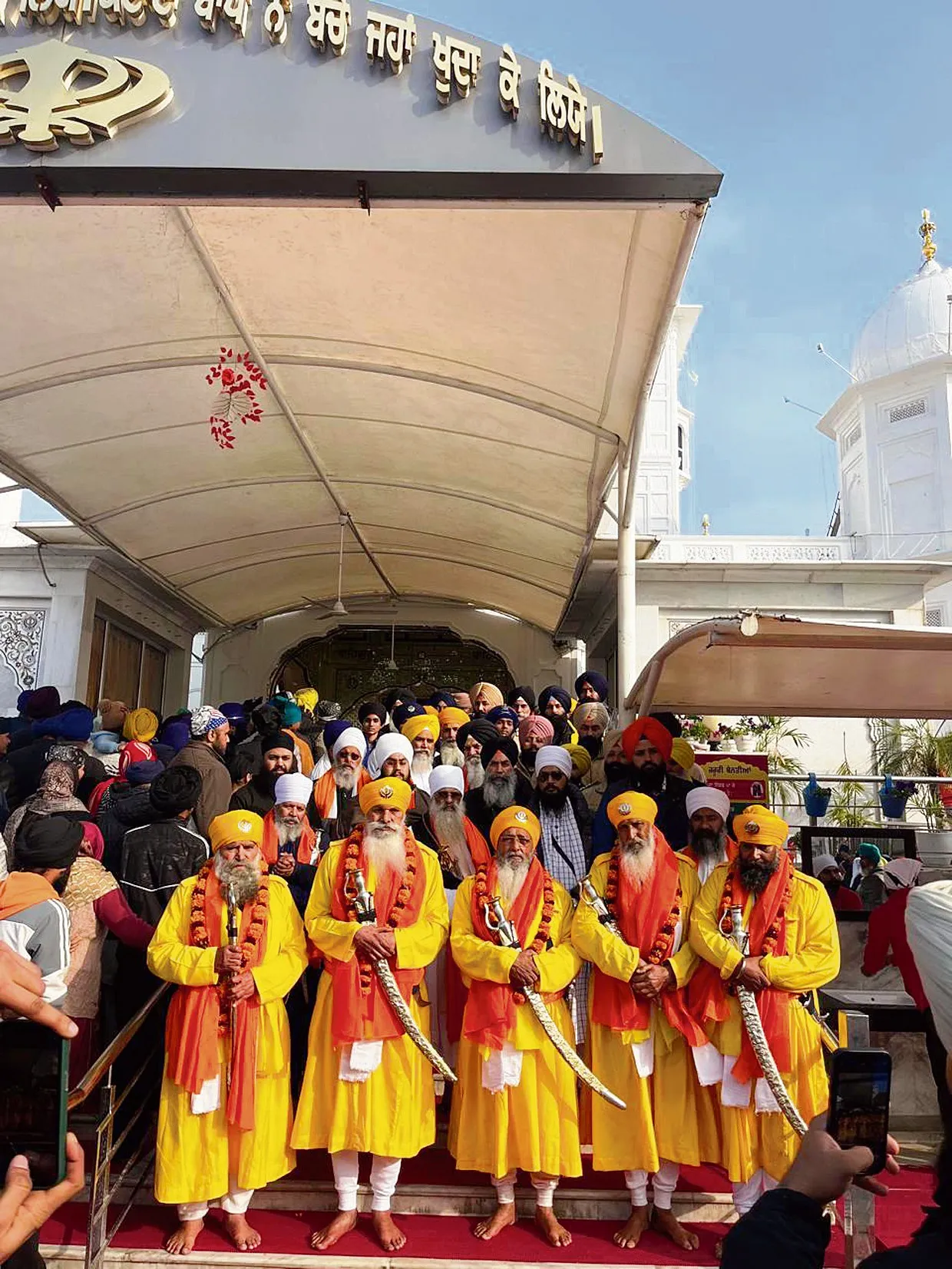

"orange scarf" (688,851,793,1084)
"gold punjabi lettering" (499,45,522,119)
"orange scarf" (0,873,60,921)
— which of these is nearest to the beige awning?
"orange scarf" (688,851,793,1084)

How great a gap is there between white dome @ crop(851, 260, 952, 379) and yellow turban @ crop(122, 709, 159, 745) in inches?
1058

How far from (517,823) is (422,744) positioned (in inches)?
69.3

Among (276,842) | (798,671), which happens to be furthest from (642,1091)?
(798,671)

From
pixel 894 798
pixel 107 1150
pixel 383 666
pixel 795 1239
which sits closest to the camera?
pixel 795 1239

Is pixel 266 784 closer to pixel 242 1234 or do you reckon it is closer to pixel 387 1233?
pixel 242 1234

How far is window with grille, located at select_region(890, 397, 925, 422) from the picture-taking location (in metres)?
27.3

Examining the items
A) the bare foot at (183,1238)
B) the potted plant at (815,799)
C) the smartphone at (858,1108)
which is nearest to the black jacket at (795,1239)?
the smartphone at (858,1108)

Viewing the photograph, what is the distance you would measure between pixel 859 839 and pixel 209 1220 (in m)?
4.91

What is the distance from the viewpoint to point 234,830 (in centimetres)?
369

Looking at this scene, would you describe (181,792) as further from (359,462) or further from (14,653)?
(14,653)

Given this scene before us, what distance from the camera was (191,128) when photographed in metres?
3.49

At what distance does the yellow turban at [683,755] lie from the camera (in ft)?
17.9

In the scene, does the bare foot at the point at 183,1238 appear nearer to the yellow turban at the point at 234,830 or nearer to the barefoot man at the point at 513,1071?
the barefoot man at the point at 513,1071

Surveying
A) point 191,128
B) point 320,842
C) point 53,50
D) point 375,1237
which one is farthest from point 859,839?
point 53,50
